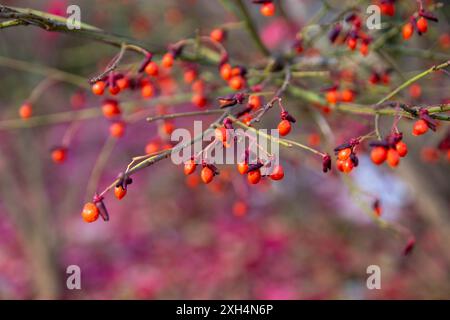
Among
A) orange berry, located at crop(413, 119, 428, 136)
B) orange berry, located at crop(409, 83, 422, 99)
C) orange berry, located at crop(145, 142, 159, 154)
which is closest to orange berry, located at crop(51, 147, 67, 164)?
orange berry, located at crop(145, 142, 159, 154)

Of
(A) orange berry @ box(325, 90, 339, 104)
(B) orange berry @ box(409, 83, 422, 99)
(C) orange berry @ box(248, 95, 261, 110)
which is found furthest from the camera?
(B) orange berry @ box(409, 83, 422, 99)

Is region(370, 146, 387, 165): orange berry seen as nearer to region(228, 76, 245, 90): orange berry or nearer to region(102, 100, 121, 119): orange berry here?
region(228, 76, 245, 90): orange berry

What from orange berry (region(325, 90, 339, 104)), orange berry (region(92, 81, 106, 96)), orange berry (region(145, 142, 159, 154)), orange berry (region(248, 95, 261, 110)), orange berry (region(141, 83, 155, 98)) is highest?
orange berry (region(141, 83, 155, 98))

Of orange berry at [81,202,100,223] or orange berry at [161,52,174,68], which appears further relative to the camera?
orange berry at [161,52,174,68]

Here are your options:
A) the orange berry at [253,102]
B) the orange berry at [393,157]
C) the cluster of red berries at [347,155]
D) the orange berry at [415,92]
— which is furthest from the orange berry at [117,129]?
the orange berry at [415,92]

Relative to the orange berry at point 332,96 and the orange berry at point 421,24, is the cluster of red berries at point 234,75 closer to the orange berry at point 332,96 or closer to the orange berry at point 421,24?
the orange berry at point 332,96
